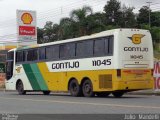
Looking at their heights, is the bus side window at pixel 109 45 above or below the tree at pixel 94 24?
below

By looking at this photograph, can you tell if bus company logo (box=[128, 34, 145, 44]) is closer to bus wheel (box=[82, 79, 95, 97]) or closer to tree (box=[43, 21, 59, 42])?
bus wheel (box=[82, 79, 95, 97])

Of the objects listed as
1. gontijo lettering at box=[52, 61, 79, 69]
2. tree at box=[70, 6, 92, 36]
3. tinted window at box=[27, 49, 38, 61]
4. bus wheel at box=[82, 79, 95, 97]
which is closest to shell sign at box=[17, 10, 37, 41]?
tree at box=[70, 6, 92, 36]

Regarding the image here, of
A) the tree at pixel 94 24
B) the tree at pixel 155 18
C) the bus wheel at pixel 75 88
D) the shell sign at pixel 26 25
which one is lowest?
the bus wheel at pixel 75 88

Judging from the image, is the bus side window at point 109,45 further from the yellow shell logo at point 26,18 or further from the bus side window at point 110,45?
the yellow shell logo at point 26,18

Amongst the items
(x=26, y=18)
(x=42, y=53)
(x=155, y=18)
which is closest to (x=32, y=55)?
(x=42, y=53)

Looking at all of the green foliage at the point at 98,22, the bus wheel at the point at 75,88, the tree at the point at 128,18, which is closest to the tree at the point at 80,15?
the green foliage at the point at 98,22

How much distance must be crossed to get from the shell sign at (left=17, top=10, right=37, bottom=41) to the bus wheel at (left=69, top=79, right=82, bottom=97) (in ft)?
80.3

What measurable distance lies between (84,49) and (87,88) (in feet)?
6.95

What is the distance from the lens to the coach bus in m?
23.5

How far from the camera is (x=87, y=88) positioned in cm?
2558

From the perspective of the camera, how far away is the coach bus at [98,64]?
77.2 feet

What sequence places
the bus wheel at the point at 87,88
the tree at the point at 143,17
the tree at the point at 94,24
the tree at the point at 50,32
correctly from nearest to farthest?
the bus wheel at the point at 87,88 < the tree at the point at 94,24 < the tree at the point at 50,32 < the tree at the point at 143,17

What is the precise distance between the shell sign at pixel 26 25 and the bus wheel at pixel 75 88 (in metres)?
24.5

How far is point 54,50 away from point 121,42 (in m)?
6.49
